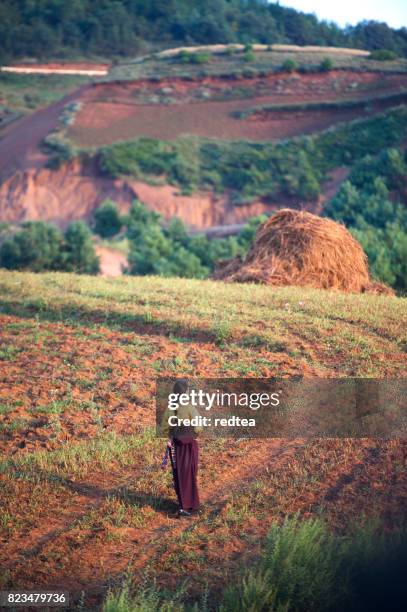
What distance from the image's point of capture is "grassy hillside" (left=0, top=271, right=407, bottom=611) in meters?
5.95

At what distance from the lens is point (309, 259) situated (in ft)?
49.9

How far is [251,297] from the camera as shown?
12.6 m

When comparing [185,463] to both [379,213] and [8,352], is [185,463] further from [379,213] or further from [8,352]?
[379,213]

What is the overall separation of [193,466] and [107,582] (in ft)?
4.23

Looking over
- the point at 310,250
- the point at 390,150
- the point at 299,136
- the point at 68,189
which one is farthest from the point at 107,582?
the point at 299,136

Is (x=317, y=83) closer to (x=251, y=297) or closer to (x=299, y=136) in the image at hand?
(x=299, y=136)

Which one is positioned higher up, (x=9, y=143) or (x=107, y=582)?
(x=9, y=143)

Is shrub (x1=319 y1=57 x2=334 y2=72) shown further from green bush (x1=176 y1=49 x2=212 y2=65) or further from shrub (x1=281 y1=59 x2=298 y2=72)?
green bush (x1=176 y1=49 x2=212 y2=65)

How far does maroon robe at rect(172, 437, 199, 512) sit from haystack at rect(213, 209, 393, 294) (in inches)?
339

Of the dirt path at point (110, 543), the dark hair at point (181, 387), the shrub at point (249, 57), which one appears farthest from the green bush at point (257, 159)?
the dark hair at point (181, 387)

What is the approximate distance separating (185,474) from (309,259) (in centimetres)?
916

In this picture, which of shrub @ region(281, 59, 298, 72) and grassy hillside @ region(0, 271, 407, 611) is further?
shrub @ region(281, 59, 298, 72)

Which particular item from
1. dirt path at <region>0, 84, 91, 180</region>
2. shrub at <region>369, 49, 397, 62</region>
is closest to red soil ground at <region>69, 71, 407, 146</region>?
dirt path at <region>0, 84, 91, 180</region>

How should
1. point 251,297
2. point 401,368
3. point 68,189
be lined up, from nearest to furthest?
point 401,368
point 251,297
point 68,189
